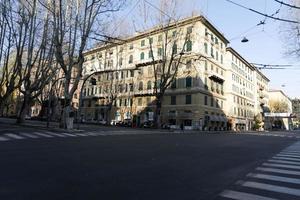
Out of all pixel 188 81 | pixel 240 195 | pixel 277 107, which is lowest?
pixel 240 195

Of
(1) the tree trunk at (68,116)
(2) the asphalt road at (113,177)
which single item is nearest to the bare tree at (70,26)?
(1) the tree trunk at (68,116)

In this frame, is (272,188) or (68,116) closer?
(272,188)

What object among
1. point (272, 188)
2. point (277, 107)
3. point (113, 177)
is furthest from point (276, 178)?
point (277, 107)

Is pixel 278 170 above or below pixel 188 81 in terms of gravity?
below

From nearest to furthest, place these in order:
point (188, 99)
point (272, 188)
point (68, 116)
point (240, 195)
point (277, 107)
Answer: point (240, 195) → point (272, 188) → point (68, 116) → point (188, 99) → point (277, 107)

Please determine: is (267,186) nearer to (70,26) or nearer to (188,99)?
(70,26)

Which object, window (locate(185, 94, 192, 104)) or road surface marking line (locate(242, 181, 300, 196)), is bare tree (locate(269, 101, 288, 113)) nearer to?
window (locate(185, 94, 192, 104))

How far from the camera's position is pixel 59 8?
25.2m

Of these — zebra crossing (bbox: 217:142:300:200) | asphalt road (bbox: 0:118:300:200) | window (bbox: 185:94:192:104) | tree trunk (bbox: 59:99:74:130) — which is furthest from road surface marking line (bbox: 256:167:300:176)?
window (bbox: 185:94:192:104)

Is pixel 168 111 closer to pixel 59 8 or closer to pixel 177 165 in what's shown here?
pixel 59 8

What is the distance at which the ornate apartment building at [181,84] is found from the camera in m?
51.2

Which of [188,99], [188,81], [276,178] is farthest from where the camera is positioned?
[188,81]

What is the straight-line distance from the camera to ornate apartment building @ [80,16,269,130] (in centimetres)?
5125

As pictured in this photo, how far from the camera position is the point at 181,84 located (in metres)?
54.1
